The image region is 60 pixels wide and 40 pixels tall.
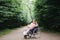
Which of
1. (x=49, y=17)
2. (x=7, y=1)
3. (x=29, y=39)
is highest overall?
(x=7, y=1)

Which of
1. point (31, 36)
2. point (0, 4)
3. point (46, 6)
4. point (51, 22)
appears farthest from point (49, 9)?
point (0, 4)

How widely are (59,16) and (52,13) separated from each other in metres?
0.86

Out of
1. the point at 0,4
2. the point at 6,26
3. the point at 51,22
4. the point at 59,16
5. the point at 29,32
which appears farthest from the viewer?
the point at 6,26

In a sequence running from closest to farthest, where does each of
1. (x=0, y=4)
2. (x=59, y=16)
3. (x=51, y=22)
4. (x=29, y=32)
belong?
(x=29, y=32) < (x=59, y=16) < (x=51, y=22) < (x=0, y=4)

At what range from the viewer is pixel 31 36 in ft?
41.0

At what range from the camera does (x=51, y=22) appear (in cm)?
1488

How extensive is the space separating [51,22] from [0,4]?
584cm

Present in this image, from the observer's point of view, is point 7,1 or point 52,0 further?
→ point 7,1

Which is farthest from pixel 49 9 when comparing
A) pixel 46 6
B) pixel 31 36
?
pixel 31 36

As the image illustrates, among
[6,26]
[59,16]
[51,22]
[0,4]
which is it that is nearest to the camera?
[59,16]

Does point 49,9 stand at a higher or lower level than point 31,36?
higher

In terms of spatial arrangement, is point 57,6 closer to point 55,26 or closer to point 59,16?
point 59,16

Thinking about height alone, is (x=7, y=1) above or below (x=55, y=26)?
above

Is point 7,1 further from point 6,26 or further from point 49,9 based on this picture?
point 49,9
